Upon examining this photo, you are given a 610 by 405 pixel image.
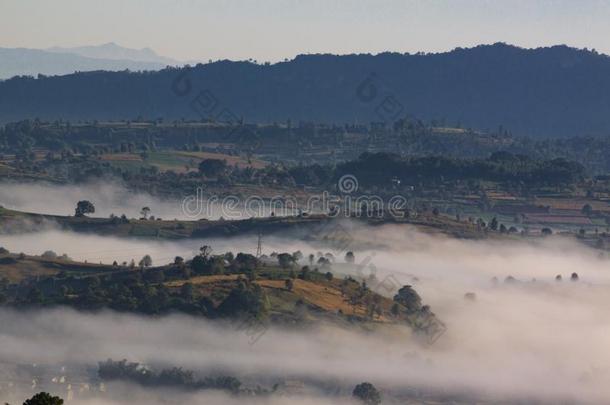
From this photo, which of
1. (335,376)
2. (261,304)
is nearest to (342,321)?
(261,304)

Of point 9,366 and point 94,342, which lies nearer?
point 9,366

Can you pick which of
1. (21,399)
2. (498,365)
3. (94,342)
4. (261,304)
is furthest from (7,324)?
(498,365)

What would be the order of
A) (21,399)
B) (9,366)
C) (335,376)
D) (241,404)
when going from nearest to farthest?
(21,399)
(241,404)
(9,366)
(335,376)

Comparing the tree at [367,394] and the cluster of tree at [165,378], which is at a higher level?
the cluster of tree at [165,378]

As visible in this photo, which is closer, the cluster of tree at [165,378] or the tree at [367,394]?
the cluster of tree at [165,378]

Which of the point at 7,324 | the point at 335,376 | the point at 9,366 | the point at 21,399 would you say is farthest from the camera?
the point at 7,324

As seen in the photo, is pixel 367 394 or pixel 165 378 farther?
pixel 165 378

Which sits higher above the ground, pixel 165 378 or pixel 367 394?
pixel 165 378

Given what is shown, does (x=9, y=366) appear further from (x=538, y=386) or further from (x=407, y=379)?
(x=538, y=386)
